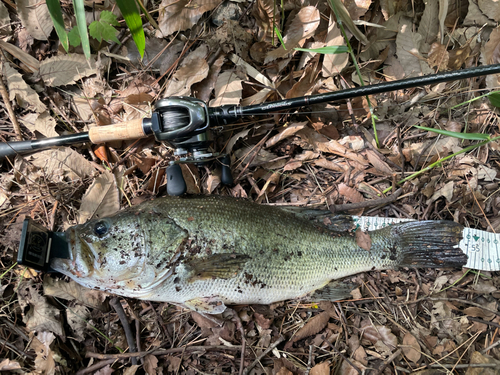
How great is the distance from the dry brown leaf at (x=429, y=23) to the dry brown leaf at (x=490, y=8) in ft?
1.53

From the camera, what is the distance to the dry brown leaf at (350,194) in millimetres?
2998

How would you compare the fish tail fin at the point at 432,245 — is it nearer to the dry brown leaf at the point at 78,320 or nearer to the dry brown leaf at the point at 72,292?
the dry brown leaf at the point at 72,292

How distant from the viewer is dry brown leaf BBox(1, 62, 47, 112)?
3000mm

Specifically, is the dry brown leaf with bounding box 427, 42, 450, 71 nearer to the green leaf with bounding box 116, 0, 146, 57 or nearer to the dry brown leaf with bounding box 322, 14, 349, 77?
the dry brown leaf with bounding box 322, 14, 349, 77

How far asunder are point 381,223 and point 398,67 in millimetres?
1669

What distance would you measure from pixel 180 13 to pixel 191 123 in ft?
4.55

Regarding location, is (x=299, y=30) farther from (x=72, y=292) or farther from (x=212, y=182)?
(x=72, y=292)

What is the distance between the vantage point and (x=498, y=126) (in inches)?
121

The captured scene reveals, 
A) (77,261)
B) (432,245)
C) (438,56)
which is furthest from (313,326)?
(438,56)

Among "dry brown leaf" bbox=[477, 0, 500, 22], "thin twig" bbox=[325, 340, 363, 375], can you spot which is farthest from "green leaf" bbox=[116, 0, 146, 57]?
"dry brown leaf" bbox=[477, 0, 500, 22]

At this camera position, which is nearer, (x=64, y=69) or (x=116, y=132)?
(x=116, y=132)

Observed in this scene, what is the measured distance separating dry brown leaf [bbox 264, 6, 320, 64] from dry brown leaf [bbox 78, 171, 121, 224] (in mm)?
1971

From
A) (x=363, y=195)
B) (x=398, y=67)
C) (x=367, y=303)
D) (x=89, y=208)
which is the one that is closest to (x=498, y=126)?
(x=398, y=67)

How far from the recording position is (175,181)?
8.32ft
